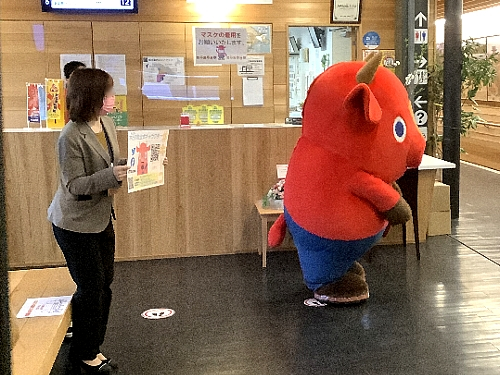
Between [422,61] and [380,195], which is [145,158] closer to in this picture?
[380,195]

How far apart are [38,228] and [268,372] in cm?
254

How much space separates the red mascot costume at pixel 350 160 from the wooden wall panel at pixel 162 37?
3.23 m

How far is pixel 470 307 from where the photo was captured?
380cm

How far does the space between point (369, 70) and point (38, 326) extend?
86.6 inches

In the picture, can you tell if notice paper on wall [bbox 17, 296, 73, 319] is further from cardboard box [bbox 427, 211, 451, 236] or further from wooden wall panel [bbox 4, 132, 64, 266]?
cardboard box [bbox 427, 211, 451, 236]

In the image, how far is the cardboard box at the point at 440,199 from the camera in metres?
5.52

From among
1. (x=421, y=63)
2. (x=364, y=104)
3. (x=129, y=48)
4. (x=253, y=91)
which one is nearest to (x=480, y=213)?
(x=421, y=63)

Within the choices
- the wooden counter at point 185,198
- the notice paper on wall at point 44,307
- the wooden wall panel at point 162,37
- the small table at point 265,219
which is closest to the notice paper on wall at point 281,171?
the wooden counter at point 185,198

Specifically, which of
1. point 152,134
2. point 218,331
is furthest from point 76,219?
point 218,331

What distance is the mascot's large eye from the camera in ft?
11.5

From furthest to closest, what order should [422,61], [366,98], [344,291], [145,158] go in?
[422,61] < [344,291] < [366,98] < [145,158]

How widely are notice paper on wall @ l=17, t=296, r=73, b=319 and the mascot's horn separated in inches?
78.2

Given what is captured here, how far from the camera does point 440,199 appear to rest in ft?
18.1

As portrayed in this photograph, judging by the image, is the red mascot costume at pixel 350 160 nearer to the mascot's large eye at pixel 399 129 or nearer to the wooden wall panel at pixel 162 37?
the mascot's large eye at pixel 399 129
